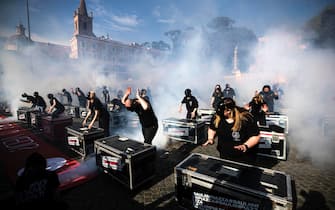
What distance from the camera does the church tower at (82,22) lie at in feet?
131

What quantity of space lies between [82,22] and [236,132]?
160 ft

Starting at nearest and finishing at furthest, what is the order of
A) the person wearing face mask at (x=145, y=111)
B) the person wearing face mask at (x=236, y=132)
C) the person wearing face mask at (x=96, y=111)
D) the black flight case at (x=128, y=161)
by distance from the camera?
the person wearing face mask at (x=236, y=132) < the black flight case at (x=128, y=161) < the person wearing face mask at (x=145, y=111) < the person wearing face mask at (x=96, y=111)

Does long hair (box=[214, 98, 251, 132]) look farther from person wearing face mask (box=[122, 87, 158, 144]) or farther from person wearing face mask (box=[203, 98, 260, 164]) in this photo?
person wearing face mask (box=[122, 87, 158, 144])

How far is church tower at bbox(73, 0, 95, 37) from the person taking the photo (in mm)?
39906

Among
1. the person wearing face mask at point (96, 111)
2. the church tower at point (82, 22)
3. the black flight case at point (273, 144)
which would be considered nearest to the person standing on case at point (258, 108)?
the black flight case at point (273, 144)

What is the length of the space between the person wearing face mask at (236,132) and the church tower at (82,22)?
45.8m

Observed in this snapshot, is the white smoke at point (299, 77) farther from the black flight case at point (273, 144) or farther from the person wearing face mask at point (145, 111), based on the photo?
the person wearing face mask at point (145, 111)

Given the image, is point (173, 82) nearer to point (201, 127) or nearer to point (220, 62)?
point (220, 62)

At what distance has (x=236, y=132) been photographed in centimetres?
257

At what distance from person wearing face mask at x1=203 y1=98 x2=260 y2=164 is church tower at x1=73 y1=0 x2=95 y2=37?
4582cm

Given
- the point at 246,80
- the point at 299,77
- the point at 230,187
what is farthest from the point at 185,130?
the point at 246,80

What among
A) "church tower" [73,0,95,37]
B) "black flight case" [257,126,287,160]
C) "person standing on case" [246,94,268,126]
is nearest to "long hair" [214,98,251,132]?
"black flight case" [257,126,287,160]

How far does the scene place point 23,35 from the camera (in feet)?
102

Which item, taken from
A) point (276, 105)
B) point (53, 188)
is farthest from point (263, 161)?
point (276, 105)
